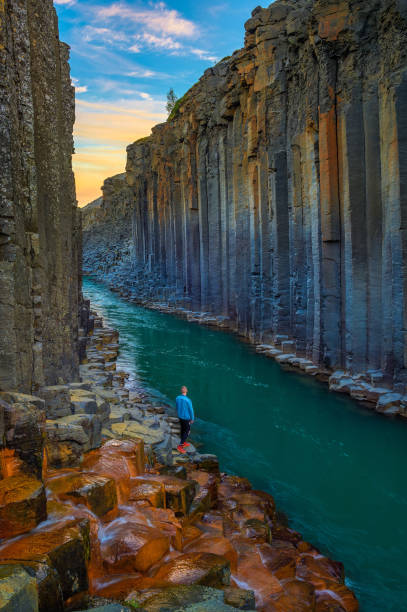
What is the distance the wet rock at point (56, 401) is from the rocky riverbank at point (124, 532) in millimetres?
15

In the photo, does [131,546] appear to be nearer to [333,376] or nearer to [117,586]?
[117,586]

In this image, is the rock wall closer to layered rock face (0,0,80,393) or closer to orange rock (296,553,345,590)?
orange rock (296,553,345,590)

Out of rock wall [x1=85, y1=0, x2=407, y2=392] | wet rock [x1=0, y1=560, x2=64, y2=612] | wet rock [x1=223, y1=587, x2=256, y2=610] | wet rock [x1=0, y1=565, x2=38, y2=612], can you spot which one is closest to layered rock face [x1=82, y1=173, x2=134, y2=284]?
rock wall [x1=85, y1=0, x2=407, y2=392]

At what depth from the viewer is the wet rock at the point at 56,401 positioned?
671cm

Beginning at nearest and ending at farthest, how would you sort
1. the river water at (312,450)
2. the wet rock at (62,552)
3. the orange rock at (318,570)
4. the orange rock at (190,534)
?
1. the wet rock at (62,552)
2. the orange rock at (190,534)
3. the orange rock at (318,570)
4. the river water at (312,450)

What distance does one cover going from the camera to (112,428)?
8.34 meters

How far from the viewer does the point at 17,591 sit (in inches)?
101

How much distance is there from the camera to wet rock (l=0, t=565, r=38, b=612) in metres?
2.49

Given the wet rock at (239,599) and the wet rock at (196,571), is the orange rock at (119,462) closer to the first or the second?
the wet rock at (196,571)

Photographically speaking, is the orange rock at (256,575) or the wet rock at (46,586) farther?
the orange rock at (256,575)

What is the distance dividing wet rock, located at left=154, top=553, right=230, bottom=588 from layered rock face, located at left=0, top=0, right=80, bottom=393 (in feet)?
9.79

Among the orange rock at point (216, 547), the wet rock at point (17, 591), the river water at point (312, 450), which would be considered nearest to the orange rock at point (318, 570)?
the river water at point (312, 450)

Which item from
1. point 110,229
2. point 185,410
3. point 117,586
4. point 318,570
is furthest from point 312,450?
point 110,229

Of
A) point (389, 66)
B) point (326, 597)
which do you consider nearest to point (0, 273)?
point (326, 597)
